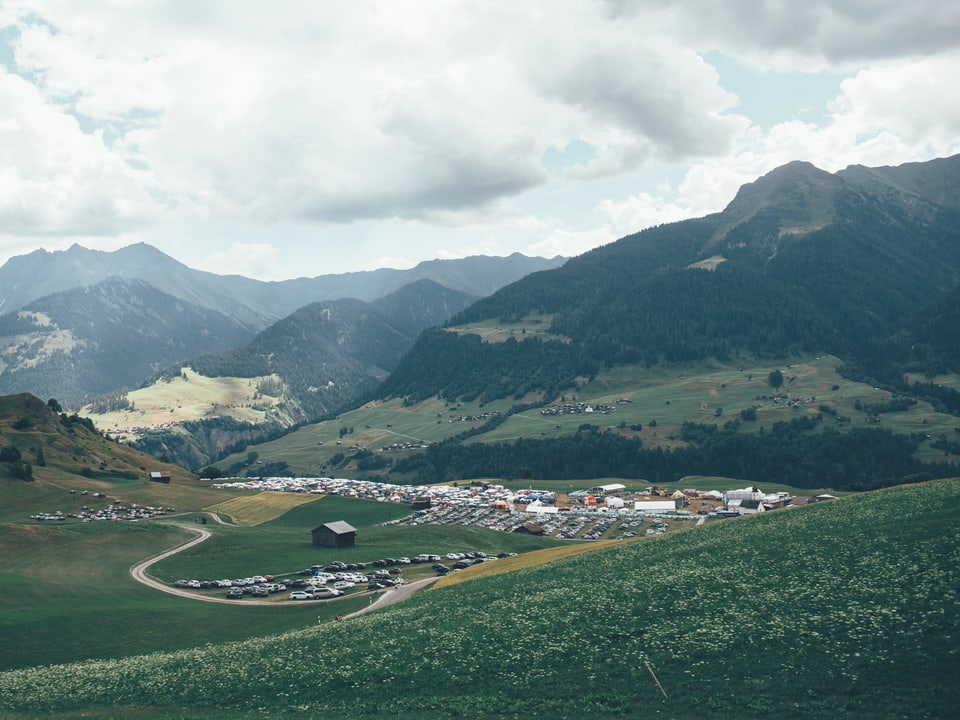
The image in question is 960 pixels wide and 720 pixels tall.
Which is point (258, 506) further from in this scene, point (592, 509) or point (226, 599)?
point (226, 599)

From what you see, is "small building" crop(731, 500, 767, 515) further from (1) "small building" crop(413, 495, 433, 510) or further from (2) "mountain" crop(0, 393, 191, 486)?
(2) "mountain" crop(0, 393, 191, 486)

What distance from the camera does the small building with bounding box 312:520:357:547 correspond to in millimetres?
112562

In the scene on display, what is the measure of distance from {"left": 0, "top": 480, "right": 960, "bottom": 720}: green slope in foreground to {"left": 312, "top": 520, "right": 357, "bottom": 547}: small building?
56163 mm

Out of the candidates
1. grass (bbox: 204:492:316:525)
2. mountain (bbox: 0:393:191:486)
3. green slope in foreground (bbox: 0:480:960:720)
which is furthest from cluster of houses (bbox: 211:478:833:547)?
green slope in foreground (bbox: 0:480:960:720)

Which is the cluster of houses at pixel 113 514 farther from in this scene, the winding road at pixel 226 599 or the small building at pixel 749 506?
the small building at pixel 749 506

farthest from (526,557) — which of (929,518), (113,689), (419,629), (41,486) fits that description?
(41,486)

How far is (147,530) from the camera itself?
372ft

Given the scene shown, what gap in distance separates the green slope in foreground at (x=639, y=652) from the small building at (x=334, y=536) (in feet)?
184

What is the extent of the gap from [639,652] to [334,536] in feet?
273

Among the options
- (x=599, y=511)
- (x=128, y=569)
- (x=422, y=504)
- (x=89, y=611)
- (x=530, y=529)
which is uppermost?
(x=89, y=611)

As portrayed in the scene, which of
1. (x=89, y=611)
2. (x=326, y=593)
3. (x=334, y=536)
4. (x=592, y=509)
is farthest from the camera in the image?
(x=592, y=509)

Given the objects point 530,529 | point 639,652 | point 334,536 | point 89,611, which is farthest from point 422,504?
point 639,652

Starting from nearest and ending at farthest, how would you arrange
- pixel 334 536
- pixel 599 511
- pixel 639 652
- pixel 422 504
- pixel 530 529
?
pixel 639 652 < pixel 334 536 < pixel 530 529 < pixel 599 511 < pixel 422 504

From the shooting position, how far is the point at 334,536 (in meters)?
113
